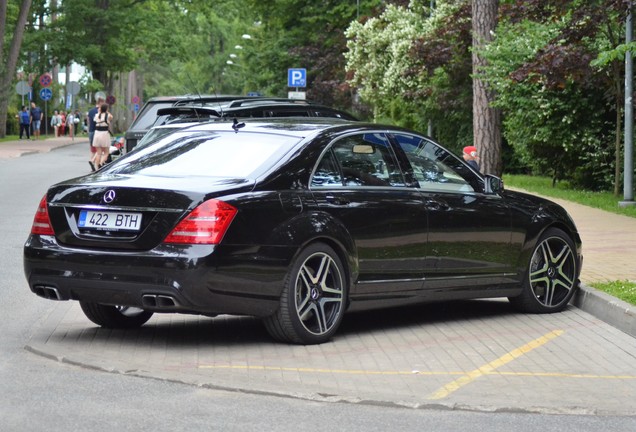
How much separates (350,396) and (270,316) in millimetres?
1666

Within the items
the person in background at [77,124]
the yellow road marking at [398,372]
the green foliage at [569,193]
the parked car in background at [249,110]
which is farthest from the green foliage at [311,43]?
the yellow road marking at [398,372]

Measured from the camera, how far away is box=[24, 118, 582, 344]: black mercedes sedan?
8.39 m

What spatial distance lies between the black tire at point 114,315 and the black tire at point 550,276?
306 cm

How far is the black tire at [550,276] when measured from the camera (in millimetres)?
10820

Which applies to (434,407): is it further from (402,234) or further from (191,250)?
(402,234)

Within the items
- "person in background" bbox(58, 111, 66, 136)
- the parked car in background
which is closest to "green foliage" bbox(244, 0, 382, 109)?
"person in background" bbox(58, 111, 66, 136)

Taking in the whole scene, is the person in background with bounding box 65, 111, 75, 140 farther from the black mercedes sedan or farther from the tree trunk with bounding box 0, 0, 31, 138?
the black mercedes sedan

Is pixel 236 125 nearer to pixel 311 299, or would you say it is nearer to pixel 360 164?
pixel 360 164

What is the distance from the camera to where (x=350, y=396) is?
7.15 meters

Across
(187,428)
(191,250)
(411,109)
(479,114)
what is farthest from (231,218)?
(411,109)

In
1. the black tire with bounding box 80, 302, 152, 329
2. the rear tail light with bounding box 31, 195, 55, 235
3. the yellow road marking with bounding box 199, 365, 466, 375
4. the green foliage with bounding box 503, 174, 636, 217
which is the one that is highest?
the rear tail light with bounding box 31, 195, 55, 235

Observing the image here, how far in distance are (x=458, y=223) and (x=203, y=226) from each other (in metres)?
2.43

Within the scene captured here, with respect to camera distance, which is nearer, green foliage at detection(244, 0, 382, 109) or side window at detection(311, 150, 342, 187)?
side window at detection(311, 150, 342, 187)

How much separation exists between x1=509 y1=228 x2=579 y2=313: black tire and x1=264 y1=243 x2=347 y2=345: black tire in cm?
225
